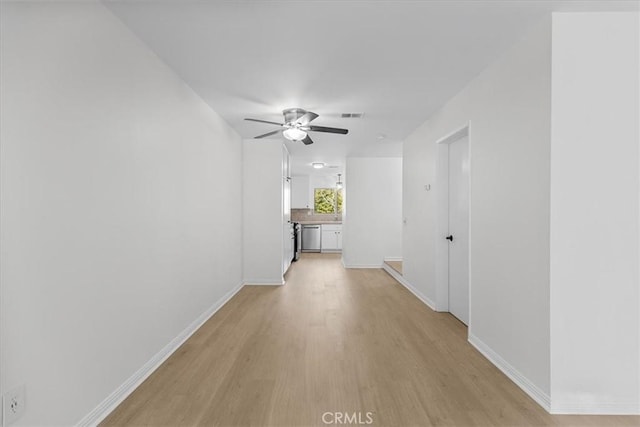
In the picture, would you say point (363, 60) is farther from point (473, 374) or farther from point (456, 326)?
point (456, 326)

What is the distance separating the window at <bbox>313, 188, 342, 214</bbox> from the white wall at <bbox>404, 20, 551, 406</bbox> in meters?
6.84

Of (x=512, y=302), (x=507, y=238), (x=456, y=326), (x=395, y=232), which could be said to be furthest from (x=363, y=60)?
(x=395, y=232)

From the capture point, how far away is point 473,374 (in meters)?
2.26

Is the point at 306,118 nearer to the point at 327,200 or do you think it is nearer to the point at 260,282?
the point at 260,282

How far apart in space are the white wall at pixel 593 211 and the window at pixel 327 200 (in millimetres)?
8137

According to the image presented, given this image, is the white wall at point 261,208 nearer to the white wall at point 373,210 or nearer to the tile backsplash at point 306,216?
the white wall at point 373,210

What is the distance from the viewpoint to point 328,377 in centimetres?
220

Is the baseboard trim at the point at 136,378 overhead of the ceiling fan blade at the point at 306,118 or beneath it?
beneath

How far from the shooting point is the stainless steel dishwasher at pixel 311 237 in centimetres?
918

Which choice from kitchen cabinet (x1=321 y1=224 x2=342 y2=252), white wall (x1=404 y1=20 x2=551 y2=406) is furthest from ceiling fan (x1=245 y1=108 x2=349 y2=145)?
kitchen cabinet (x1=321 y1=224 x2=342 y2=252)

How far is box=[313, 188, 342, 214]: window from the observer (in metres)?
9.93

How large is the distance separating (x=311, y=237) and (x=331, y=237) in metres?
0.60

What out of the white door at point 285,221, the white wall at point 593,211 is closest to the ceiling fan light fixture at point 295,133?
the white door at point 285,221

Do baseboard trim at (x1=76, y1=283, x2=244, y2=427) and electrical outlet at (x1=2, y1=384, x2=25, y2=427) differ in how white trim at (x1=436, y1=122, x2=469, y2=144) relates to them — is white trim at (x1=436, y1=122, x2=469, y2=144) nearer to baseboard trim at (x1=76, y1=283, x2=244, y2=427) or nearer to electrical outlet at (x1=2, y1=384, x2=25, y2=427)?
baseboard trim at (x1=76, y1=283, x2=244, y2=427)
